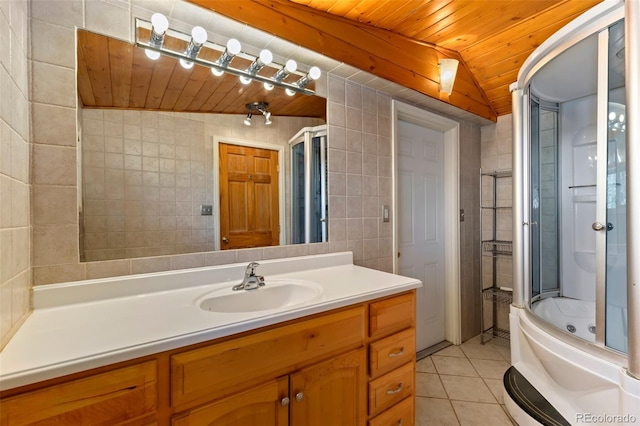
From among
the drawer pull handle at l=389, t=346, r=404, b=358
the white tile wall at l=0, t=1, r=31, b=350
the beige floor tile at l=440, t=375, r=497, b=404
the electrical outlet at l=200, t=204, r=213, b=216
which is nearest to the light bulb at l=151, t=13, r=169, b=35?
the white tile wall at l=0, t=1, r=31, b=350

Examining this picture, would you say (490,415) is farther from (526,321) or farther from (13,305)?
(13,305)

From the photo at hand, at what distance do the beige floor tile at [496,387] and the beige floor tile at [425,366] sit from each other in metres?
0.35

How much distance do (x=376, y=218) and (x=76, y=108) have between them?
5.18ft

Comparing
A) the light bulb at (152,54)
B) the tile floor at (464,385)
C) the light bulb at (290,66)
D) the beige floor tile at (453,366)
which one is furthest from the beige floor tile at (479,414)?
the light bulb at (152,54)

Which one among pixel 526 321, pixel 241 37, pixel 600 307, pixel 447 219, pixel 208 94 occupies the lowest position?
pixel 526 321

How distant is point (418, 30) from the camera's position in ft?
5.95

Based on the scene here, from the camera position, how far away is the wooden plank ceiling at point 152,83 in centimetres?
109

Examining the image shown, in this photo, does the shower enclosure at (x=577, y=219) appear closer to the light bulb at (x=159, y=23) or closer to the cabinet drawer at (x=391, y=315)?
the cabinet drawer at (x=391, y=315)

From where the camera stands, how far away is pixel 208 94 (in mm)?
1353

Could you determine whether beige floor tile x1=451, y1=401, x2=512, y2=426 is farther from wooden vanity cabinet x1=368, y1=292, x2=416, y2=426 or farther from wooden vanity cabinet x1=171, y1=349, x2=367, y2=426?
wooden vanity cabinet x1=171, y1=349, x2=367, y2=426

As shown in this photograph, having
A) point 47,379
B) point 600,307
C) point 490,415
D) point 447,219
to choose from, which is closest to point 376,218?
point 447,219

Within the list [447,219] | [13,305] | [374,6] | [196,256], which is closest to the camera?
[13,305]

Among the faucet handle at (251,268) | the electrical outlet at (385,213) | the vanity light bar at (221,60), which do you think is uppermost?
the vanity light bar at (221,60)

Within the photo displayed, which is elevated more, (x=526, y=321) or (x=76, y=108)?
(x=76, y=108)
